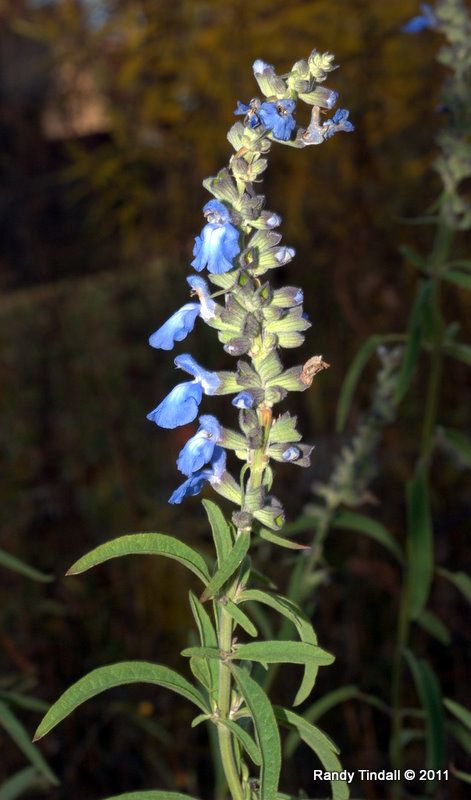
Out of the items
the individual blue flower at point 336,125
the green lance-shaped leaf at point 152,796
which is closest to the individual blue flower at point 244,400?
the individual blue flower at point 336,125

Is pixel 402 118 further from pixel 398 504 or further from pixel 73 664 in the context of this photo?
pixel 73 664

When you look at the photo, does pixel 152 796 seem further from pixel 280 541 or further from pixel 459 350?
pixel 459 350

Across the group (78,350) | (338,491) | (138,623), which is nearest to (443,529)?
(338,491)

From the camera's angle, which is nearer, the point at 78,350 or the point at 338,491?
the point at 338,491

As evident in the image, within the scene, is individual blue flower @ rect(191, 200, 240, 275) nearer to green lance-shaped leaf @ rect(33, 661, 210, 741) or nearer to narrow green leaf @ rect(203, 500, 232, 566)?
narrow green leaf @ rect(203, 500, 232, 566)

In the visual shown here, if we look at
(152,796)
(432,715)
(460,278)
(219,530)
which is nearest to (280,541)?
(219,530)

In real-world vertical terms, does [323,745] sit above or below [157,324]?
below
